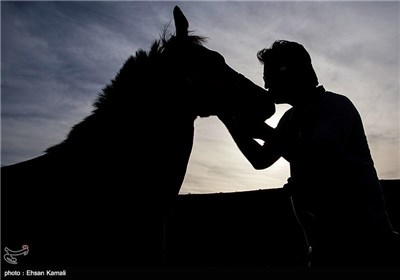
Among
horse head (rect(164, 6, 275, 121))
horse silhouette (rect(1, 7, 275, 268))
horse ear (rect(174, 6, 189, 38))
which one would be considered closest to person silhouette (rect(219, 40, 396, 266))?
horse head (rect(164, 6, 275, 121))

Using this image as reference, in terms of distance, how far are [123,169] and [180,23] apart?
1385mm

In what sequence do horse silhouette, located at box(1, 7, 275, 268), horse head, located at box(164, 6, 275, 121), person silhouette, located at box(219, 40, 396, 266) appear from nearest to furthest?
person silhouette, located at box(219, 40, 396, 266) < horse silhouette, located at box(1, 7, 275, 268) < horse head, located at box(164, 6, 275, 121)

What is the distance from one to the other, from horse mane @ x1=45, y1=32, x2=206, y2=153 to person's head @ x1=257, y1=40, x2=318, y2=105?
80 cm

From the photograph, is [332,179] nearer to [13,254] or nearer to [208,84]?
[208,84]

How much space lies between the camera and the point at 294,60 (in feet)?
8.84

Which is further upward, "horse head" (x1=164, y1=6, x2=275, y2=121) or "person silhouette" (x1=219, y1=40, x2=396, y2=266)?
"horse head" (x1=164, y1=6, x2=275, y2=121)

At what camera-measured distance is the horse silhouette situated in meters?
2.50

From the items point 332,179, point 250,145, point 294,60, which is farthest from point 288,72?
point 332,179

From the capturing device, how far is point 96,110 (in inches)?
113

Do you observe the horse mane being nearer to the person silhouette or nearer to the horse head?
the horse head

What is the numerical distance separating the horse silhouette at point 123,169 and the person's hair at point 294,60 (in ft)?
1.17

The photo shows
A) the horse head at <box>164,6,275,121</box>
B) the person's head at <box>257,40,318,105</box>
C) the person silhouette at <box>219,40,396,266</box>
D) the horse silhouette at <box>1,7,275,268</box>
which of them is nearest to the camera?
the person silhouette at <box>219,40,396,266</box>

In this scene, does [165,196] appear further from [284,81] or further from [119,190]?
[284,81]

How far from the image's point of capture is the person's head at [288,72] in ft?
8.72
